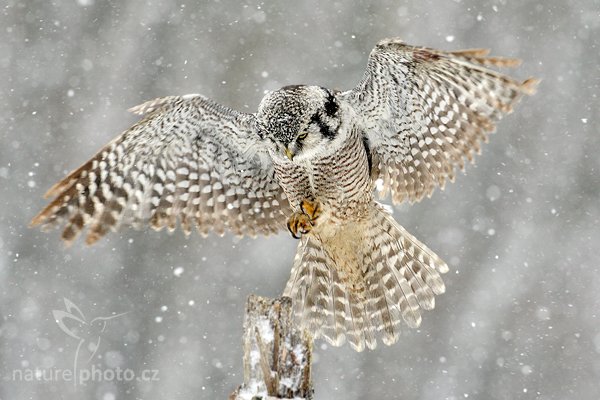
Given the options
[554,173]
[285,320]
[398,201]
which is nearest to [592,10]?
[554,173]

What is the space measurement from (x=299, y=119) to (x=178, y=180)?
114 cm

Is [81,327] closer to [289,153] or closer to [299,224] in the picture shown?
[299,224]

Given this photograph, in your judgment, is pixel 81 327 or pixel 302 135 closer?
pixel 302 135

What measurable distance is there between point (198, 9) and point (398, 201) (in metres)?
11.1

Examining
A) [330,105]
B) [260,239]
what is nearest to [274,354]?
[330,105]

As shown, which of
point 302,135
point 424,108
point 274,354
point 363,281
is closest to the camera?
point 274,354

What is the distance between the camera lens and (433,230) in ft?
52.4

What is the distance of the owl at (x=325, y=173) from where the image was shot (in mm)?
7457

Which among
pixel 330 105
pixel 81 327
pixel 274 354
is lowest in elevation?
pixel 274 354

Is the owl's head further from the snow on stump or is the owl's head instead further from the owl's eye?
the snow on stump

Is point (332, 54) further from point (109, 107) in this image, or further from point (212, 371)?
point (212, 371)

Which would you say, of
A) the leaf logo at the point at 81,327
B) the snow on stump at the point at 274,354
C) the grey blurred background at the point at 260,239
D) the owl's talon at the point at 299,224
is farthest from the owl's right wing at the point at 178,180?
the grey blurred background at the point at 260,239

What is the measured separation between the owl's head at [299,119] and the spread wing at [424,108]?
343 millimetres

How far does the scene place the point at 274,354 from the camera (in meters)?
5.55
